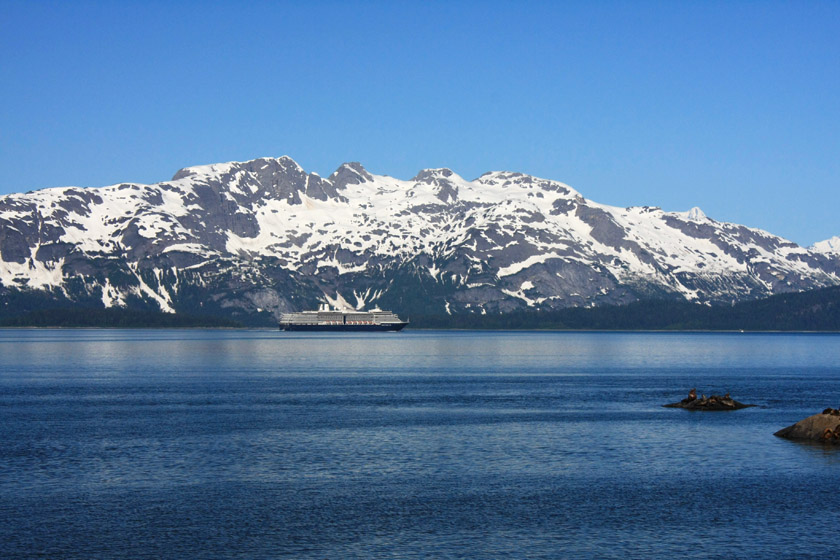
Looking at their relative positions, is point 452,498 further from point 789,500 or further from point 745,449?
point 745,449

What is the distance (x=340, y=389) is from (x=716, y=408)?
5535cm

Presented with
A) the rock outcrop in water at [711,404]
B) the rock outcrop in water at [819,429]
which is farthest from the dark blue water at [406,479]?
the rock outcrop in water at [711,404]

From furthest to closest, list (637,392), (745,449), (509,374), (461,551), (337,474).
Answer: (509,374)
(637,392)
(745,449)
(337,474)
(461,551)

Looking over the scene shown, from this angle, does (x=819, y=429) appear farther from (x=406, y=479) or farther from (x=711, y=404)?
(x=406, y=479)

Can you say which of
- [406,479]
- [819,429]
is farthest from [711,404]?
[406,479]

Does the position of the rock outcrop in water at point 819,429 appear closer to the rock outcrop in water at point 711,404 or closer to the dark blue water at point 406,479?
the dark blue water at point 406,479

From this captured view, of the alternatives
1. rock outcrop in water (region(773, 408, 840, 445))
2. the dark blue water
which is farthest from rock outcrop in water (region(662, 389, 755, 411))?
rock outcrop in water (region(773, 408, 840, 445))

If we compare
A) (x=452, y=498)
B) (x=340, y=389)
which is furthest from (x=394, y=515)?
(x=340, y=389)

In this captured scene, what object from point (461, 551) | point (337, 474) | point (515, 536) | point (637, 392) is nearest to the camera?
point (461, 551)

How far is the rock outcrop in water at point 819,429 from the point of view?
85312 mm

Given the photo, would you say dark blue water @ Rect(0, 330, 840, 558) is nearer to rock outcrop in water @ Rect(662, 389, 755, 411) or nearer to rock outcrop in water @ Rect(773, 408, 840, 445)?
rock outcrop in water @ Rect(773, 408, 840, 445)

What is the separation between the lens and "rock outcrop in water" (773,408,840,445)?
85312 mm

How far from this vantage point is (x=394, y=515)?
5472 cm

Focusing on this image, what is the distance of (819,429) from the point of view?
283 ft
